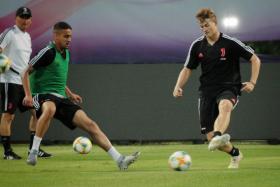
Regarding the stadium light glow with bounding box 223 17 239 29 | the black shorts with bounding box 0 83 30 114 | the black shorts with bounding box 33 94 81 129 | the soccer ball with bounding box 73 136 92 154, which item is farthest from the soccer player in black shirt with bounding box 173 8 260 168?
the stadium light glow with bounding box 223 17 239 29

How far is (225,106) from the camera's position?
1065 centimetres

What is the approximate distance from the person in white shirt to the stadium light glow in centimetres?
469

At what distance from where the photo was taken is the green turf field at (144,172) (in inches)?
359

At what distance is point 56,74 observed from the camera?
11453mm

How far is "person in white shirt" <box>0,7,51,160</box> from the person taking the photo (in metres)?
13.6

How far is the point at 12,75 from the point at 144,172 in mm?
3997

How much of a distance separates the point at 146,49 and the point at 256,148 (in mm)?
3014

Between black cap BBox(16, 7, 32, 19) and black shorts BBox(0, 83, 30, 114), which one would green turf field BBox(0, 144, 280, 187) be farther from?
black cap BBox(16, 7, 32, 19)

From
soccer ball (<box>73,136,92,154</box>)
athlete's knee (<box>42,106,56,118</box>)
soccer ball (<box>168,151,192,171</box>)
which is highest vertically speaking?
athlete's knee (<box>42,106,56,118</box>)

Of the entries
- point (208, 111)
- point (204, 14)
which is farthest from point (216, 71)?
point (204, 14)

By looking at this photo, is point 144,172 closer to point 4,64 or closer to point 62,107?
point 62,107

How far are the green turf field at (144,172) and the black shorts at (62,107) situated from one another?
0.66 meters

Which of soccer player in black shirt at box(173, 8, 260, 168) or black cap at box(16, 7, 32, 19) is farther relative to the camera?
black cap at box(16, 7, 32, 19)

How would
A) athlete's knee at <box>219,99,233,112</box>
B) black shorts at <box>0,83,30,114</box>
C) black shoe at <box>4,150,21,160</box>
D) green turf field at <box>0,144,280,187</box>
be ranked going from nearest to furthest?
green turf field at <box>0,144,280,187</box>, athlete's knee at <box>219,99,233,112</box>, black shoe at <box>4,150,21,160</box>, black shorts at <box>0,83,30,114</box>
